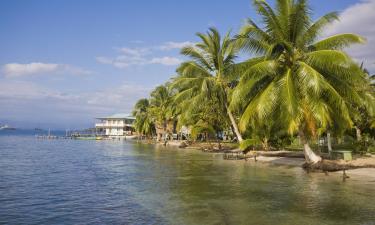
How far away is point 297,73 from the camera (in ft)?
71.6

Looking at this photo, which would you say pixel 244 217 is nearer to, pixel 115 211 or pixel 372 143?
pixel 115 211

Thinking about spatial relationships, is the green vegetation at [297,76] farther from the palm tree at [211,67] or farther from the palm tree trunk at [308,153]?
the palm tree at [211,67]

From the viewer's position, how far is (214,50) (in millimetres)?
35219

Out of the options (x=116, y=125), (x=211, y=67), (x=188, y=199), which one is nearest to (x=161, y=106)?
(x=211, y=67)

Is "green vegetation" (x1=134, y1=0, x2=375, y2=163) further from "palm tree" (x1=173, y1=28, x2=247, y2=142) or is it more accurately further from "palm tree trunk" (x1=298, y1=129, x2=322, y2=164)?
"palm tree" (x1=173, y1=28, x2=247, y2=142)

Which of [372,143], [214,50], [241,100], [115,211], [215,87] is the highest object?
[214,50]

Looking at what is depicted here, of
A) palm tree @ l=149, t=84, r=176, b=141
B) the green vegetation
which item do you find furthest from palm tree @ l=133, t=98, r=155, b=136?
the green vegetation

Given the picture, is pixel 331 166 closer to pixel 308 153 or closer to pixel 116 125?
pixel 308 153

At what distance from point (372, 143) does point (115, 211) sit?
28964mm

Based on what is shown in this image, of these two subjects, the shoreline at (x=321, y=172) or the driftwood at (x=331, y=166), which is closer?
the shoreline at (x=321, y=172)

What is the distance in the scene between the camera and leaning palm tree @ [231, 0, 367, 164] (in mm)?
20312

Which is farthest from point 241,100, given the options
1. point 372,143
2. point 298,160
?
point 372,143

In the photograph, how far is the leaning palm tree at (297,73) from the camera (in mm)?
20312

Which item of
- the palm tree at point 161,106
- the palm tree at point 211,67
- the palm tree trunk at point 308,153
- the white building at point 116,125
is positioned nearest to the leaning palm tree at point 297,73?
the palm tree trunk at point 308,153
